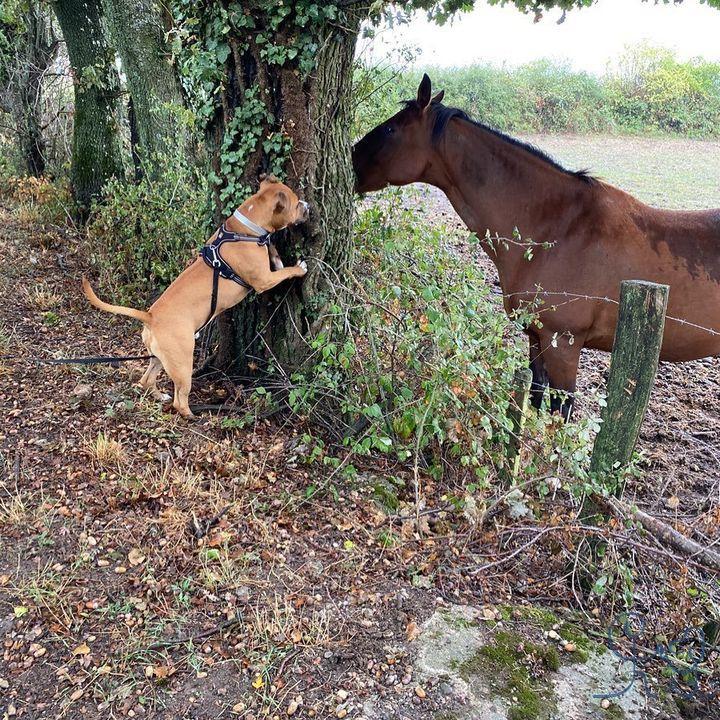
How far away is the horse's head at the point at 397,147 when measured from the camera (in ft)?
14.3

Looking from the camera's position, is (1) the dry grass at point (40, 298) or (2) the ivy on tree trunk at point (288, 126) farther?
(1) the dry grass at point (40, 298)

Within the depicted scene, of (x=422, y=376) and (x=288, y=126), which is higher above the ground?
(x=288, y=126)

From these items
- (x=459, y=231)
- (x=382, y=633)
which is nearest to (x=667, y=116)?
(x=459, y=231)

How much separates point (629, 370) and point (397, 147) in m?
2.37

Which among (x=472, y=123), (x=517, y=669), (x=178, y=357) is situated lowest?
(x=517, y=669)

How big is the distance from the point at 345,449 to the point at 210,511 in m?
0.93

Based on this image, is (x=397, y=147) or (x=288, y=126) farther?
(x=397, y=147)

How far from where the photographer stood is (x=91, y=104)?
22.2 ft

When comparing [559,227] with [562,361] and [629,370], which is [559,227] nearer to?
[562,361]

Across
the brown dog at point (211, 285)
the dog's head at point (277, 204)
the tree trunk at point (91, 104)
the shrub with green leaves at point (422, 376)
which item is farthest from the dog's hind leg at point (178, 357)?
the tree trunk at point (91, 104)

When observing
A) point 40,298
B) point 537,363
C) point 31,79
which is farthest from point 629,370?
point 31,79

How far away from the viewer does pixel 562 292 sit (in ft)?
14.4

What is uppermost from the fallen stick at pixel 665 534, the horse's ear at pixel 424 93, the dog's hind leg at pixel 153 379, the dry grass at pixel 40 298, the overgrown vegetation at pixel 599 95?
the overgrown vegetation at pixel 599 95

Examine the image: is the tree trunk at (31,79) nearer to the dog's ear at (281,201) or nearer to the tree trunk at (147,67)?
the tree trunk at (147,67)
